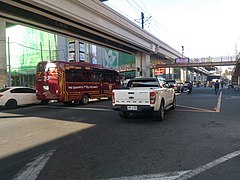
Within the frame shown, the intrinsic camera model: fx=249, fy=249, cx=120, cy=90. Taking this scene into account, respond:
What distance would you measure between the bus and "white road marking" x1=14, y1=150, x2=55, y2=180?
11387 millimetres

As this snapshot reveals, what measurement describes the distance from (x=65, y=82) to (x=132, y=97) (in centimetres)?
829

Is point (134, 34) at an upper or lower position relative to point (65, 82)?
upper

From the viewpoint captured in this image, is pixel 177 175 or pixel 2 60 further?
pixel 2 60

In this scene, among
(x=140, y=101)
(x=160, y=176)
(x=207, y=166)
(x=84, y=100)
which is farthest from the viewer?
(x=84, y=100)

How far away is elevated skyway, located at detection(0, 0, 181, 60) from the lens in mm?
18953

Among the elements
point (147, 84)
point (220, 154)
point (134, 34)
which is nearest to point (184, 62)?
point (134, 34)

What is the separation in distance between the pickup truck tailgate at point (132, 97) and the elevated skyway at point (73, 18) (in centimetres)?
1104

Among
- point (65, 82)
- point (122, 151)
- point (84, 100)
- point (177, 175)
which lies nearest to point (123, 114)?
point (122, 151)

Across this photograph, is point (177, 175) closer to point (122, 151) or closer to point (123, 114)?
point (122, 151)

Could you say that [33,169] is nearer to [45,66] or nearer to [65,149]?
[65,149]

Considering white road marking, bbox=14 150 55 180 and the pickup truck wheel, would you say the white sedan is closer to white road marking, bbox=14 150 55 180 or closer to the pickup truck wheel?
the pickup truck wheel

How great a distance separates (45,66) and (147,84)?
28.0ft

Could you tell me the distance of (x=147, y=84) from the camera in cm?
1188

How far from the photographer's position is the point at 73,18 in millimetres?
21719
